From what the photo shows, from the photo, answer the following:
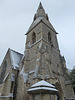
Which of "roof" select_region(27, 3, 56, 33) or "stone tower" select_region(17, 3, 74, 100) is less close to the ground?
"roof" select_region(27, 3, 56, 33)

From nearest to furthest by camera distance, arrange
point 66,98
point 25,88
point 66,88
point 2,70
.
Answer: point 25,88 < point 66,98 < point 66,88 < point 2,70

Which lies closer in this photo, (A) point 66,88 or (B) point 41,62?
(B) point 41,62

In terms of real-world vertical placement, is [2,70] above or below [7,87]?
above

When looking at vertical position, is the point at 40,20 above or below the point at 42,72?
above

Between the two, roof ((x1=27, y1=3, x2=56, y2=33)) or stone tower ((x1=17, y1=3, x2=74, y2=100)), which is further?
roof ((x1=27, y1=3, x2=56, y2=33))

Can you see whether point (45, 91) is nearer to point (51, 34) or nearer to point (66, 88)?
point (66, 88)

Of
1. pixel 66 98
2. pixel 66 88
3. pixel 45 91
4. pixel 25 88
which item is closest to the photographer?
pixel 45 91

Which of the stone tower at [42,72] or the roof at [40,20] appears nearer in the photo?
the stone tower at [42,72]

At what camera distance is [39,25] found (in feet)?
54.6

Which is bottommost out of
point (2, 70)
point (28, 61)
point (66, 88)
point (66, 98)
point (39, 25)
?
point (66, 98)

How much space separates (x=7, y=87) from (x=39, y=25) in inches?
476

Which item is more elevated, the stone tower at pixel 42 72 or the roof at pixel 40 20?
the roof at pixel 40 20

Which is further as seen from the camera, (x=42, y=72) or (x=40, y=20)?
(x=40, y=20)

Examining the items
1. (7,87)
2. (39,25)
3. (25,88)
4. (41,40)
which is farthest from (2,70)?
(39,25)
